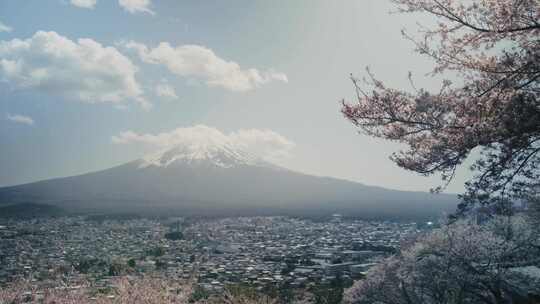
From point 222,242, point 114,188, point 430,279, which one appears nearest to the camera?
point 430,279

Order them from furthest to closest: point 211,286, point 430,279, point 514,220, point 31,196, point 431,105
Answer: point 31,196
point 211,286
point 514,220
point 430,279
point 431,105

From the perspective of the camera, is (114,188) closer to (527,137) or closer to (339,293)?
(339,293)

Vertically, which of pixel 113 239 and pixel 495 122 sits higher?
pixel 495 122

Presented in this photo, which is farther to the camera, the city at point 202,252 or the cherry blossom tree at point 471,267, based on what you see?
the city at point 202,252

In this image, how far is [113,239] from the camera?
6844cm

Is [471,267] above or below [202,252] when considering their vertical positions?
above

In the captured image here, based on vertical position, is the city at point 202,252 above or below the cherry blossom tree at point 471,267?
below

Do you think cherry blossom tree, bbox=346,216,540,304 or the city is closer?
cherry blossom tree, bbox=346,216,540,304

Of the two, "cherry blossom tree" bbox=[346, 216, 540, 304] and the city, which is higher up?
"cherry blossom tree" bbox=[346, 216, 540, 304]

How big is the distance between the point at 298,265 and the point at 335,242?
22.7m

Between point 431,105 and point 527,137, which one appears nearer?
point 527,137

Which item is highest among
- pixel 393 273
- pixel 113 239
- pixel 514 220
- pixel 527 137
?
pixel 527 137

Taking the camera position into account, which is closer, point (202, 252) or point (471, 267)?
point (471, 267)

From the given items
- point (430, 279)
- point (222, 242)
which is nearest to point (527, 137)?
point (430, 279)
